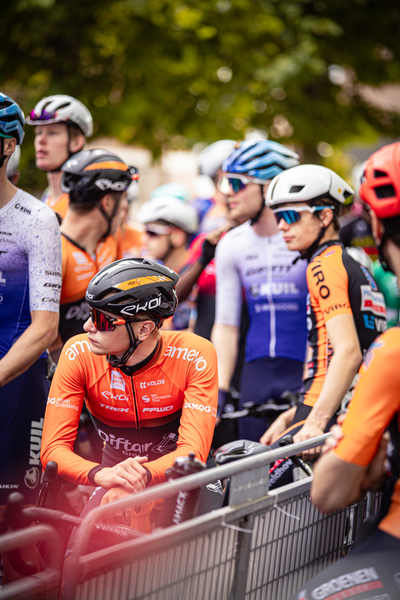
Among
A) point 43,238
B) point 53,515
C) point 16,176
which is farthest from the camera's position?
point 16,176

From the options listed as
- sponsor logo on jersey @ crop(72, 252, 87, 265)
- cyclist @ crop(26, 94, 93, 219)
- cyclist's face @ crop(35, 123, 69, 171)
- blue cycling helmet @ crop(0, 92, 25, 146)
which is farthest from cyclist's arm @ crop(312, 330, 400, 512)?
cyclist's face @ crop(35, 123, 69, 171)

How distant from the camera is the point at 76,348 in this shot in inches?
144

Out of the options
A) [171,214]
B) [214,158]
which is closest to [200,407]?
[171,214]

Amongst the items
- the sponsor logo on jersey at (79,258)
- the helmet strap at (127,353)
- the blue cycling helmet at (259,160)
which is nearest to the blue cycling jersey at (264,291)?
the blue cycling helmet at (259,160)

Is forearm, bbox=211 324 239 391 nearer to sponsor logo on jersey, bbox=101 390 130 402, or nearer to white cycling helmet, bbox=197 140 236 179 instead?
sponsor logo on jersey, bbox=101 390 130 402

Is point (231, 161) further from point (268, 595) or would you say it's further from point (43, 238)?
point (268, 595)

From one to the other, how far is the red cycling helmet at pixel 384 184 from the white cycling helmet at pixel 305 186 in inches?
72.5

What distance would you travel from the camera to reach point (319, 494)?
236 cm

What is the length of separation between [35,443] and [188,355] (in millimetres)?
1188

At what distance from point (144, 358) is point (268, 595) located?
4.51 feet

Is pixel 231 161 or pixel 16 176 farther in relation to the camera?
pixel 16 176

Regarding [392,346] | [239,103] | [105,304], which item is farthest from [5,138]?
[239,103]

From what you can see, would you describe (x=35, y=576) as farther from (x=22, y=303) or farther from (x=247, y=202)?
(x=247, y=202)

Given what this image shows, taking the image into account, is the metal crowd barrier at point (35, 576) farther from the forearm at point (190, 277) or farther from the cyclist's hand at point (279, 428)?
the forearm at point (190, 277)
